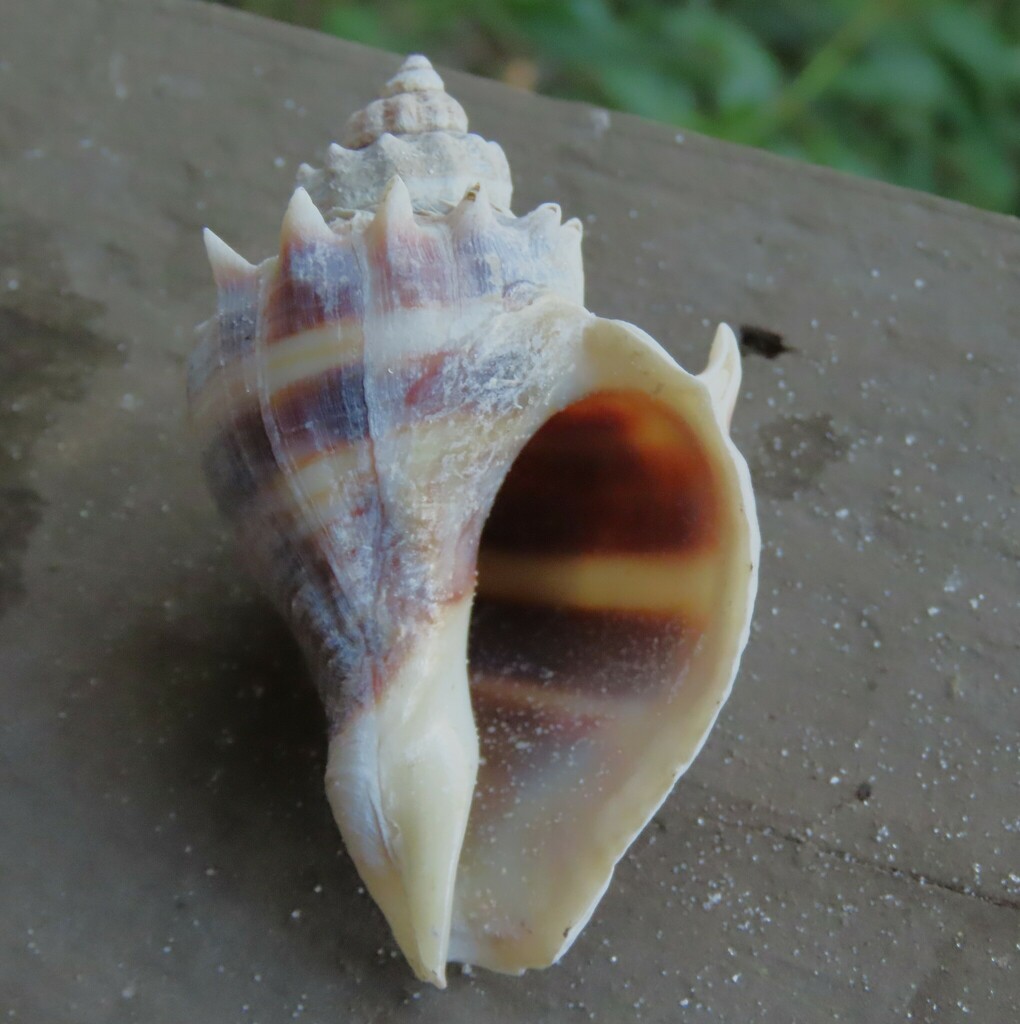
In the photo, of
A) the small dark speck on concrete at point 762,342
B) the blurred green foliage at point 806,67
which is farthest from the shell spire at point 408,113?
the blurred green foliage at point 806,67

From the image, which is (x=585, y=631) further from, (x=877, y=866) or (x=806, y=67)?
(x=806, y=67)

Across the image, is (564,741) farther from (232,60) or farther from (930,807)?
(232,60)

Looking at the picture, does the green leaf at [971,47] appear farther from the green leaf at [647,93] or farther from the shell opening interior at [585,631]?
the shell opening interior at [585,631]

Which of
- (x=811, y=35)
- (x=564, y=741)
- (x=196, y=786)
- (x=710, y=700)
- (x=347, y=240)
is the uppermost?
(x=347, y=240)

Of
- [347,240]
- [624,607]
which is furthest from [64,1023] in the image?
[347,240]

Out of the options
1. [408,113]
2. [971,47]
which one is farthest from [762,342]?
[971,47]

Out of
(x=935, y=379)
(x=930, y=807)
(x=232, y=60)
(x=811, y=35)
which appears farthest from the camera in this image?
(x=811, y=35)
